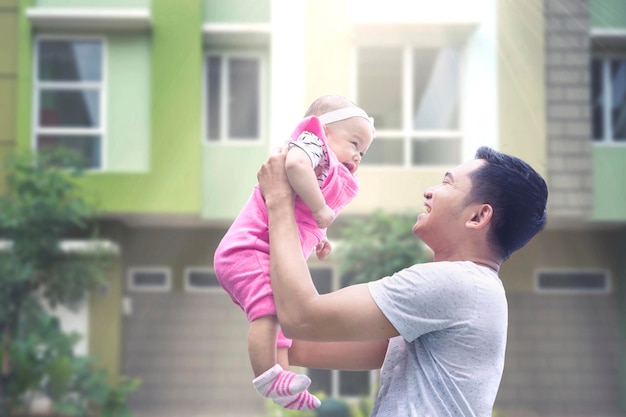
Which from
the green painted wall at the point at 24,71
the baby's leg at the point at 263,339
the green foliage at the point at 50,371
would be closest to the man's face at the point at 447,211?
the baby's leg at the point at 263,339

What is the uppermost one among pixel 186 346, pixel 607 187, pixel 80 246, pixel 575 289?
pixel 607 187

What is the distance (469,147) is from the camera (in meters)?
8.57

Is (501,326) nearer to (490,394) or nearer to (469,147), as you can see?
(490,394)

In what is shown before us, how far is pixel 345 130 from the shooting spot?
1583 mm

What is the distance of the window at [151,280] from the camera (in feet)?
31.7

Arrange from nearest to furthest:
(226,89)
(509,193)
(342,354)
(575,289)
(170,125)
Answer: (509,193), (342,354), (170,125), (226,89), (575,289)

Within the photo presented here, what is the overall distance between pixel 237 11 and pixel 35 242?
269 cm

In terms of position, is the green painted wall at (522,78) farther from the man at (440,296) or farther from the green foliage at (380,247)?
the man at (440,296)

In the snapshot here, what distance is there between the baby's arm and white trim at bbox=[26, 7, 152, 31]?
7.17m

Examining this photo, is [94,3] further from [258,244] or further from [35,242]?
[258,244]

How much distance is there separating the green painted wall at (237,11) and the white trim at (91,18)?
0.56 meters

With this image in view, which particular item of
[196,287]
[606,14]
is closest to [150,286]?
[196,287]

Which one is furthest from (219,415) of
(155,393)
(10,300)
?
(10,300)

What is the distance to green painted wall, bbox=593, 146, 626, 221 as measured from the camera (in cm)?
884
